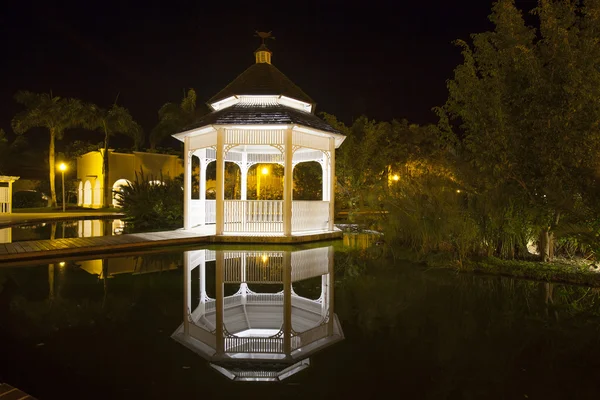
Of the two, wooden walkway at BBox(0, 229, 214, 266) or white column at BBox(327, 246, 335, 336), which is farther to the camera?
wooden walkway at BBox(0, 229, 214, 266)

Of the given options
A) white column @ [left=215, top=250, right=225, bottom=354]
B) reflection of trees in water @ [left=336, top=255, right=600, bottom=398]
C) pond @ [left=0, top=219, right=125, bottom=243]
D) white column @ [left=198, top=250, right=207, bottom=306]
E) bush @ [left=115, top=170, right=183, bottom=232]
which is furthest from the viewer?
bush @ [left=115, top=170, right=183, bottom=232]

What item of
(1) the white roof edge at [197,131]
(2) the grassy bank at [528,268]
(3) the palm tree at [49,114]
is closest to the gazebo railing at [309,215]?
(1) the white roof edge at [197,131]

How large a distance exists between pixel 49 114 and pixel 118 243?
89.6ft

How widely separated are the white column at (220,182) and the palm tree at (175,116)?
18.1 metres

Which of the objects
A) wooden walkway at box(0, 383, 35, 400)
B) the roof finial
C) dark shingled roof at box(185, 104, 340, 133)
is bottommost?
wooden walkway at box(0, 383, 35, 400)

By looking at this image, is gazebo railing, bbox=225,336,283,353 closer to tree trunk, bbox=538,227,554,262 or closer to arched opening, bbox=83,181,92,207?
tree trunk, bbox=538,227,554,262

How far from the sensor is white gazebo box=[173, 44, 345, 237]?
43.2 feet

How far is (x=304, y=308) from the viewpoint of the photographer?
5730 millimetres

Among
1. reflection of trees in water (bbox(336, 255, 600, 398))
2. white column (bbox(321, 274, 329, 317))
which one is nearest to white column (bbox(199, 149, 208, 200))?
white column (bbox(321, 274, 329, 317))

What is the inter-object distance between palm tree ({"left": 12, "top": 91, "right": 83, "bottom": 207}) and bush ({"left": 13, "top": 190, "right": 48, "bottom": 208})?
144 inches

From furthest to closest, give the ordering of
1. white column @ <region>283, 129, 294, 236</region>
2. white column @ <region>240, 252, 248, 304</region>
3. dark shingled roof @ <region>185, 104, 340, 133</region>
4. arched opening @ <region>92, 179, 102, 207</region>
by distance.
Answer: arched opening @ <region>92, 179, 102, 207</region> → white column @ <region>283, 129, 294, 236</region> → dark shingled roof @ <region>185, 104, 340, 133</region> → white column @ <region>240, 252, 248, 304</region>

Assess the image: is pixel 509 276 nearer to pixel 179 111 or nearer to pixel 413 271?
pixel 413 271

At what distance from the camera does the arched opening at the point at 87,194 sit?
3666cm

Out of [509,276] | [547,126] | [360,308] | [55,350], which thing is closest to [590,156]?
[547,126]
